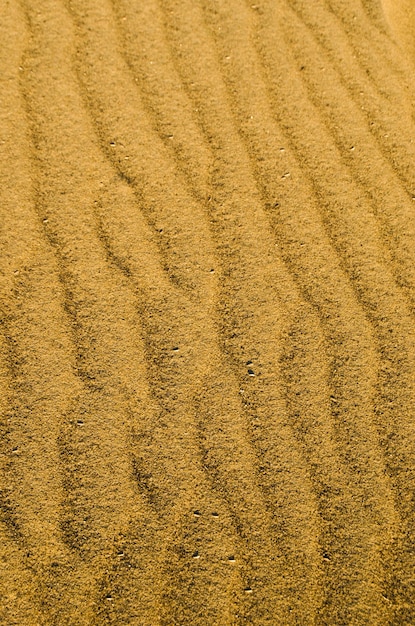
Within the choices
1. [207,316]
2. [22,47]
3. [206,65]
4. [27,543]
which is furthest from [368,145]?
[27,543]

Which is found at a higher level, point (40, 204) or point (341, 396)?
point (40, 204)

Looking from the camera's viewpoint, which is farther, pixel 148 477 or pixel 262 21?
pixel 262 21

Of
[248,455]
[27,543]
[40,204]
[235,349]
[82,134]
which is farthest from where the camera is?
[82,134]

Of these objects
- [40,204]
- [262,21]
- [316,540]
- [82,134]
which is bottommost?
[316,540]

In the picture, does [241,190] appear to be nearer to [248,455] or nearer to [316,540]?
[248,455]

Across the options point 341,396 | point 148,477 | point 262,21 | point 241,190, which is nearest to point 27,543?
point 148,477

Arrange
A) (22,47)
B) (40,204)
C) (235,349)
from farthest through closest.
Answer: (22,47)
(40,204)
(235,349)
